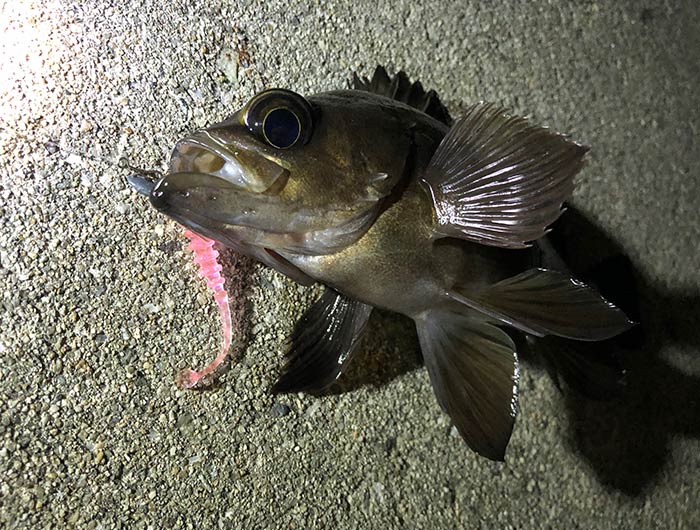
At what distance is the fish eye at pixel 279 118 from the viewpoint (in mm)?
856

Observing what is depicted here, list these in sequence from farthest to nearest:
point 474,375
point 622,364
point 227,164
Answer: point 622,364 < point 474,375 < point 227,164

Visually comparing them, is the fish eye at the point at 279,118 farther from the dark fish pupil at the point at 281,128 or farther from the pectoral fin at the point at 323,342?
the pectoral fin at the point at 323,342

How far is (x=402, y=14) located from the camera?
1514mm

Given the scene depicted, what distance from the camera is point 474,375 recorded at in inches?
42.6

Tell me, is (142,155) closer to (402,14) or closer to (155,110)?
(155,110)

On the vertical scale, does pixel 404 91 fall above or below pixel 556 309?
above

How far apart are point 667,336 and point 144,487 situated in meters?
1.34

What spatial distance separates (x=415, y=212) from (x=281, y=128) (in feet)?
0.88

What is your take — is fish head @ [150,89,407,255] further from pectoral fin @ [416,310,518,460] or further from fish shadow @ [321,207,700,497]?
fish shadow @ [321,207,700,497]

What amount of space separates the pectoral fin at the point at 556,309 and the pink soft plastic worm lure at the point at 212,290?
528 millimetres

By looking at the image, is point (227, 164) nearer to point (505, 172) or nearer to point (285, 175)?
point (285, 175)

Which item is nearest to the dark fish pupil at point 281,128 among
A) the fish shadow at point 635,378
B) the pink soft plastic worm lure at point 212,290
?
the pink soft plastic worm lure at point 212,290

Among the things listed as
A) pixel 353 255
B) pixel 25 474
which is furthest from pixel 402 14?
pixel 25 474

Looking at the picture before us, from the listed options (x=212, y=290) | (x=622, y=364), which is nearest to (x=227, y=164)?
(x=212, y=290)
